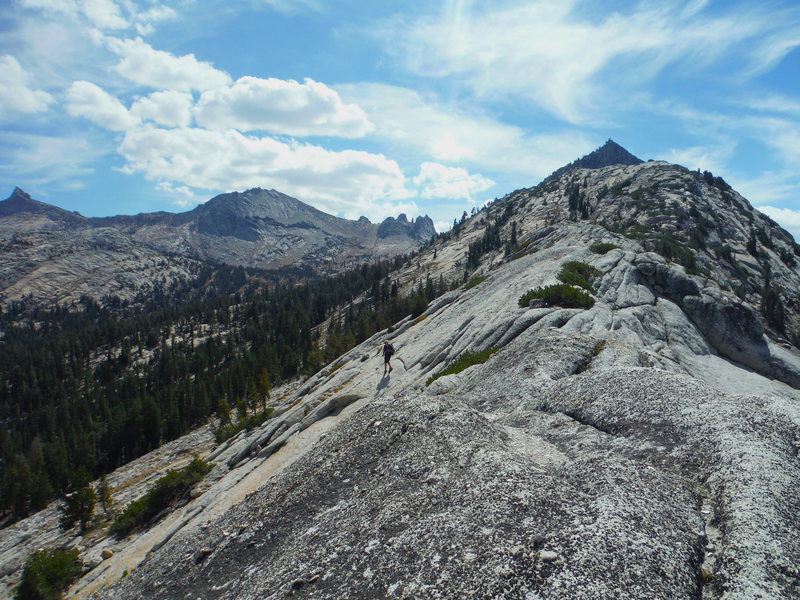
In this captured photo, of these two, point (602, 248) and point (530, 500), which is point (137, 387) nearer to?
point (602, 248)

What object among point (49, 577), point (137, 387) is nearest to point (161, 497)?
point (49, 577)

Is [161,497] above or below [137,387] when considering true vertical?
above

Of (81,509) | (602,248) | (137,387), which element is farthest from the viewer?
(137,387)

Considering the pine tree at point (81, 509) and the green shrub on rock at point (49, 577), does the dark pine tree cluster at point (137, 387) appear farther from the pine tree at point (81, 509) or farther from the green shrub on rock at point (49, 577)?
→ the green shrub on rock at point (49, 577)

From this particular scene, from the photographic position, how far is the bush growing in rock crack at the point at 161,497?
3881cm

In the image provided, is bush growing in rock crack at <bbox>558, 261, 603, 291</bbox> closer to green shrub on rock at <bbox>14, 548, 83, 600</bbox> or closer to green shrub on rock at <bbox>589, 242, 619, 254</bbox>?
green shrub on rock at <bbox>589, 242, 619, 254</bbox>

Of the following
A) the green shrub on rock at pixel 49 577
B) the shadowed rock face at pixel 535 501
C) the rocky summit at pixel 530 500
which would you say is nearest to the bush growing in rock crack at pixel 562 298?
the rocky summit at pixel 530 500

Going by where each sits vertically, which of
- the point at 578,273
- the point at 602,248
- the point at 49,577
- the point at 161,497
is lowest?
the point at 49,577

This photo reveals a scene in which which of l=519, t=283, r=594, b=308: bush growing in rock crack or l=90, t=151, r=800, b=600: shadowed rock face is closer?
l=90, t=151, r=800, b=600: shadowed rock face

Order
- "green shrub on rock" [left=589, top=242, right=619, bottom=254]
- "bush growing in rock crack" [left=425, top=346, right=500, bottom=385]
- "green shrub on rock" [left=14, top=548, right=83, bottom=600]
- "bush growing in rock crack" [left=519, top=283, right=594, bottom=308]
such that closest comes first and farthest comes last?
"bush growing in rock crack" [left=425, top=346, right=500, bottom=385] → "green shrub on rock" [left=14, top=548, right=83, bottom=600] → "bush growing in rock crack" [left=519, top=283, right=594, bottom=308] → "green shrub on rock" [left=589, top=242, right=619, bottom=254]

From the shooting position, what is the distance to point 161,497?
39.3 meters

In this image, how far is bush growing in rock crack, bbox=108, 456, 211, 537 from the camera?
38.8m

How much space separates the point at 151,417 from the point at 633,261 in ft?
347

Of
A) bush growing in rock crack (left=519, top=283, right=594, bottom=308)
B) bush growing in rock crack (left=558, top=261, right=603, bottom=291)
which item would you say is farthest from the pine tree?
bush growing in rock crack (left=558, top=261, right=603, bottom=291)
